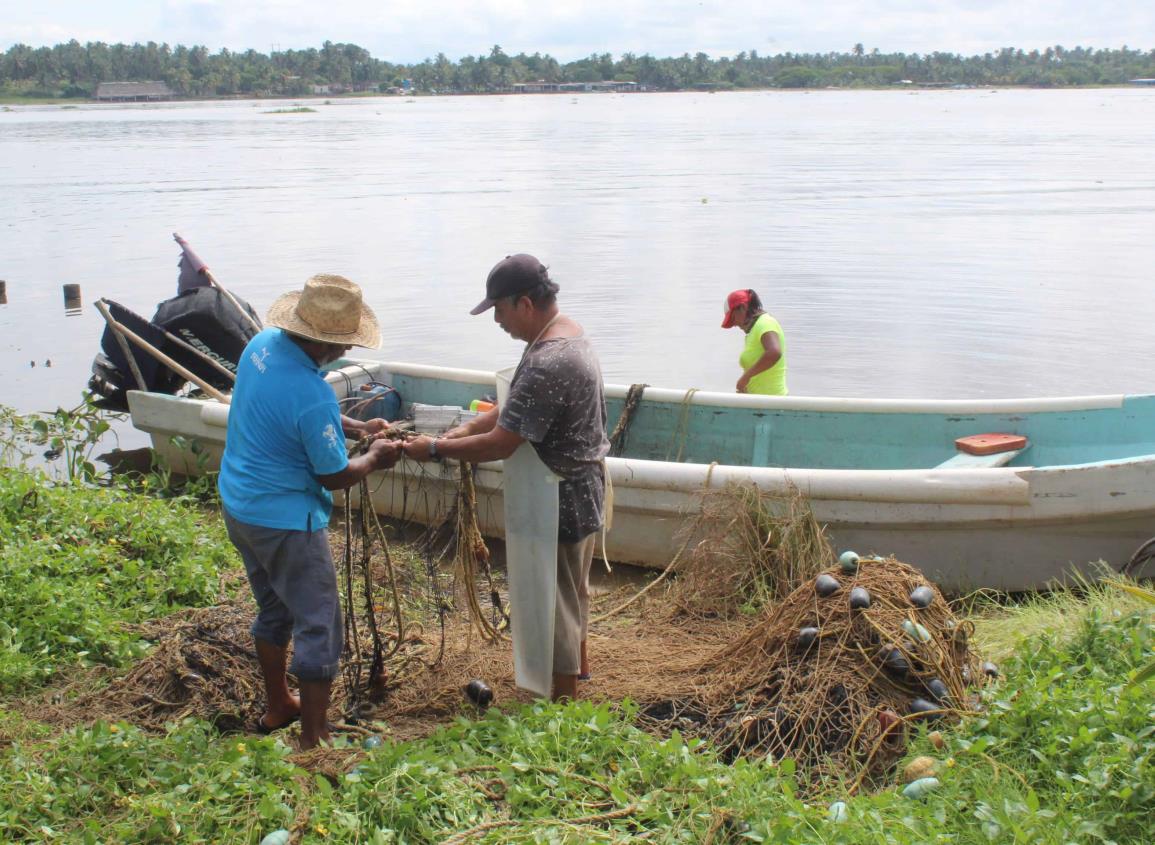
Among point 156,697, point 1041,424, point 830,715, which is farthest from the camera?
point 1041,424

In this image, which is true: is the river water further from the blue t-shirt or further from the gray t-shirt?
the blue t-shirt

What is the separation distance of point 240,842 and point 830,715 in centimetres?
222

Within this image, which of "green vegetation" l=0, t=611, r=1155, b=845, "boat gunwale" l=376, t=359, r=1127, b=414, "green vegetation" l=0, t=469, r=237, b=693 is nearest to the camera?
"green vegetation" l=0, t=611, r=1155, b=845

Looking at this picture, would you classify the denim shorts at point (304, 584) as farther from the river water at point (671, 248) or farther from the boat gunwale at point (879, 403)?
the river water at point (671, 248)

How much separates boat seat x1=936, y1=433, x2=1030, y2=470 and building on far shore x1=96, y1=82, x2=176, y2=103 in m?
129

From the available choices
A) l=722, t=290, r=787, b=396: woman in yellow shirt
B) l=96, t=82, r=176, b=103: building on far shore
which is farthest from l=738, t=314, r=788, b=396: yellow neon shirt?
l=96, t=82, r=176, b=103: building on far shore

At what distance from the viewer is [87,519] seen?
6703mm

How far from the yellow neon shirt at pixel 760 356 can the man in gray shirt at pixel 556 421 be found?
4.06m

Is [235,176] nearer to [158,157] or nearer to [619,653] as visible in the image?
[158,157]

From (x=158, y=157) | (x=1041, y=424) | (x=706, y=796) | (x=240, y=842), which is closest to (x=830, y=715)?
(x=706, y=796)

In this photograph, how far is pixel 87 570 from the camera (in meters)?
6.15

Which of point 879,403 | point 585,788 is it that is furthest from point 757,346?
point 585,788

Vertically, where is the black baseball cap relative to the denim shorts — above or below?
above

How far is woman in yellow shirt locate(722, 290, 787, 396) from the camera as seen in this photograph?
328 inches
